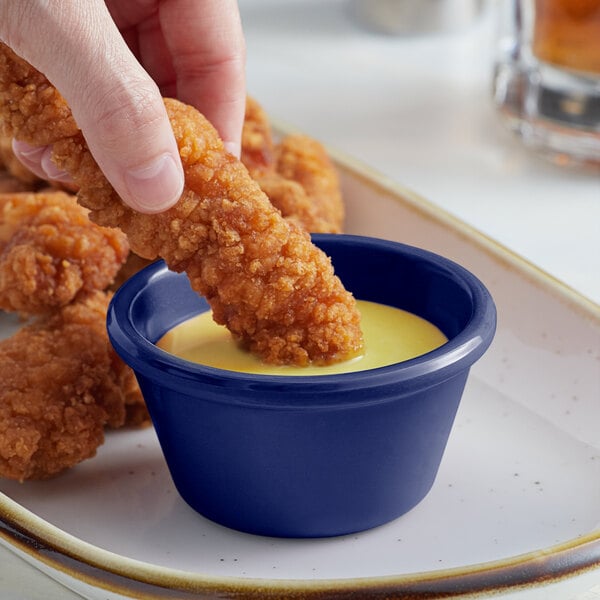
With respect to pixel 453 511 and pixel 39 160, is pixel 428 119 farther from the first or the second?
pixel 453 511

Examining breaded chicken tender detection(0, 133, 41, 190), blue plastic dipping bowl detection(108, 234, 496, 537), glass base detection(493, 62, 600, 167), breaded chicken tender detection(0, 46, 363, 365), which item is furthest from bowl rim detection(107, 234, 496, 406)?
glass base detection(493, 62, 600, 167)

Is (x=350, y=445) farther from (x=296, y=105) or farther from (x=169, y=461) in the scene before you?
(x=296, y=105)

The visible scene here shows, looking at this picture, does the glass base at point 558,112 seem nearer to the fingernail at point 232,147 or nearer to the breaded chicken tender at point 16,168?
the fingernail at point 232,147

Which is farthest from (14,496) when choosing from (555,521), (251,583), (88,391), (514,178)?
(514,178)

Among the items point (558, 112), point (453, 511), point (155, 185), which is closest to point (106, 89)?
point (155, 185)

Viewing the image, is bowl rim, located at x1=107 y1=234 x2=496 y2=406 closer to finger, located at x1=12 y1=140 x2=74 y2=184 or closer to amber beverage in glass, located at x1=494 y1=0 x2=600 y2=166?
finger, located at x1=12 y1=140 x2=74 y2=184

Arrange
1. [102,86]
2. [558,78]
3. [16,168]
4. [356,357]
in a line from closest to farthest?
[102,86] < [356,357] < [16,168] < [558,78]
